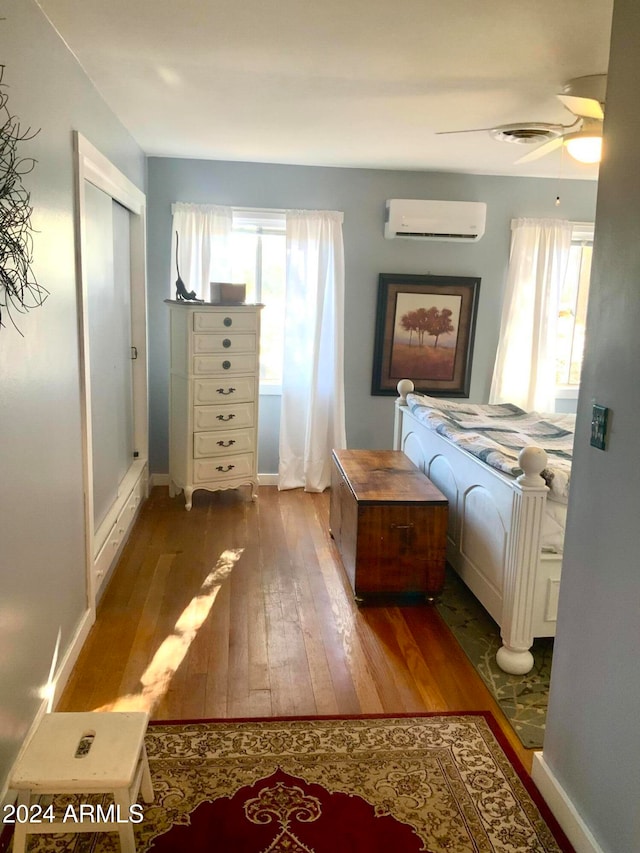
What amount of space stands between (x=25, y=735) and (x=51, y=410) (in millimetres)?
1022

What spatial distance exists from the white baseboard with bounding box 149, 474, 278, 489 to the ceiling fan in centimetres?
276

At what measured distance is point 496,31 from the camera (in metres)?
2.23

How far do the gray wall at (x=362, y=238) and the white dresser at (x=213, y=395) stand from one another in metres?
0.47

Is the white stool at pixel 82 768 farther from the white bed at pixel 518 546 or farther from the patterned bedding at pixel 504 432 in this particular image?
the patterned bedding at pixel 504 432

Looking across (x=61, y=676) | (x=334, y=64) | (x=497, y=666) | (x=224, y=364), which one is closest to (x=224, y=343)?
A: (x=224, y=364)

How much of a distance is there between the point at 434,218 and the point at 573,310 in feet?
4.66

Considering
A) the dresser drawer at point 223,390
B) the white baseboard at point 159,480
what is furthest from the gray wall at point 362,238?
the dresser drawer at point 223,390

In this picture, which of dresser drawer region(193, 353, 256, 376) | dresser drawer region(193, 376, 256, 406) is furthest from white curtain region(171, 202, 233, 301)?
dresser drawer region(193, 376, 256, 406)

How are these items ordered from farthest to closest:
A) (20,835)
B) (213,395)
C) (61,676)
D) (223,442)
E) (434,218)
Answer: (434,218)
(223,442)
(213,395)
(61,676)
(20,835)

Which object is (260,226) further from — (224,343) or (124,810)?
(124,810)

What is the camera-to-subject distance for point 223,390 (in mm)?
4434

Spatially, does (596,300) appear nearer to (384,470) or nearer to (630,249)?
(630,249)

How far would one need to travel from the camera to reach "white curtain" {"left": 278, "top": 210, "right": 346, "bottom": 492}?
4.79 m

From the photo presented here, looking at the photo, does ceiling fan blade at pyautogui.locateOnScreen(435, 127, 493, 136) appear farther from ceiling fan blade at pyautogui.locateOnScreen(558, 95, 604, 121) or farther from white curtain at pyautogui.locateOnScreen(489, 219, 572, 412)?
white curtain at pyautogui.locateOnScreen(489, 219, 572, 412)
